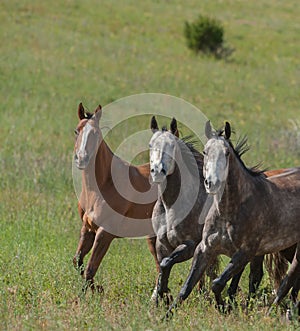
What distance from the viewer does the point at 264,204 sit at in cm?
739

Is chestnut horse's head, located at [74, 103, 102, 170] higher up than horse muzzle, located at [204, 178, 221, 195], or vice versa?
horse muzzle, located at [204, 178, 221, 195]

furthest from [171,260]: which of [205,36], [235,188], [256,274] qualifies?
[205,36]

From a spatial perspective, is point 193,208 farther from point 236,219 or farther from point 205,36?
point 205,36

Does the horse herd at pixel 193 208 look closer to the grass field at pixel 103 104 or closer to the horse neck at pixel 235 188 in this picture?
the horse neck at pixel 235 188

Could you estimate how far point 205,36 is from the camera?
32.0 m

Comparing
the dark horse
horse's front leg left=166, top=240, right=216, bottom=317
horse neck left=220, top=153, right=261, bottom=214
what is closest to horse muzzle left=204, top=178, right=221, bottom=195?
the dark horse

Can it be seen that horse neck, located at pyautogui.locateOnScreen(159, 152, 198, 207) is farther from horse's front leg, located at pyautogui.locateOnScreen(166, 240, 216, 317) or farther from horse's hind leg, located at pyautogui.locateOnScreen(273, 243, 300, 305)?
horse's hind leg, located at pyautogui.locateOnScreen(273, 243, 300, 305)

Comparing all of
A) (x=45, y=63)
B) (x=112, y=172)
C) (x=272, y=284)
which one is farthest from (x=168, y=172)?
(x=45, y=63)

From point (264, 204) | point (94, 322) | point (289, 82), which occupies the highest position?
point (264, 204)

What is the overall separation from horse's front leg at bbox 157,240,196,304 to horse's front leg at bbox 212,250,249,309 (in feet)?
2.12

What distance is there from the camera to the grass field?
727 cm

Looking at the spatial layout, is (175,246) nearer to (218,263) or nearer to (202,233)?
(202,233)

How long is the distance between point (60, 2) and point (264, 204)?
3262 centimetres

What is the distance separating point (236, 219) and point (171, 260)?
88 centimetres
